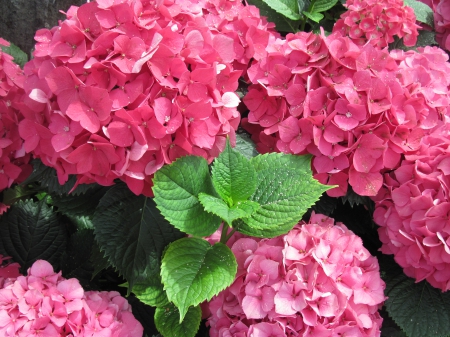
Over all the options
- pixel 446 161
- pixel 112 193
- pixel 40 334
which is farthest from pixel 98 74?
pixel 446 161

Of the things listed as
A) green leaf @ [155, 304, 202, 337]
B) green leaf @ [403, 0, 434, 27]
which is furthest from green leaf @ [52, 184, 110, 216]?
green leaf @ [403, 0, 434, 27]

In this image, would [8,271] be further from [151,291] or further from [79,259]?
[151,291]

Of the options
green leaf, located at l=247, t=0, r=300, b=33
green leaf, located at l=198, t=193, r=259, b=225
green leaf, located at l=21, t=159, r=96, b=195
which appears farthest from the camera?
green leaf, located at l=247, t=0, r=300, b=33

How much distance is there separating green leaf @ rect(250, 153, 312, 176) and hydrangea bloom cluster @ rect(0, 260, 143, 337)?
1.80 feet

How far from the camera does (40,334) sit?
1.11 m

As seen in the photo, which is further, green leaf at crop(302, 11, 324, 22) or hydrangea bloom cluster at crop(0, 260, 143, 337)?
green leaf at crop(302, 11, 324, 22)

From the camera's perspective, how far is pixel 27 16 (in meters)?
1.83

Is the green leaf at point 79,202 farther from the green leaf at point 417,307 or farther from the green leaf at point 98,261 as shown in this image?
Answer: the green leaf at point 417,307

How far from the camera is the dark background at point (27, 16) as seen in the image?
1.80 m

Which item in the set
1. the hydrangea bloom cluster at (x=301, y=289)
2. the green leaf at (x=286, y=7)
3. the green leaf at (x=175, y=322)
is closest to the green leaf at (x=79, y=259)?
the green leaf at (x=175, y=322)

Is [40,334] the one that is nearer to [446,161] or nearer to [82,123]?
[82,123]

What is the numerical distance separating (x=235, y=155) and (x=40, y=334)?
0.64 metres

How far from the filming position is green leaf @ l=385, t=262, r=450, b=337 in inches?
52.6

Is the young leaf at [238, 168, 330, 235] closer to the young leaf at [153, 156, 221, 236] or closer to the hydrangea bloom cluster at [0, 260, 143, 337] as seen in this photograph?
the young leaf at [153, 156, 221, 236]
